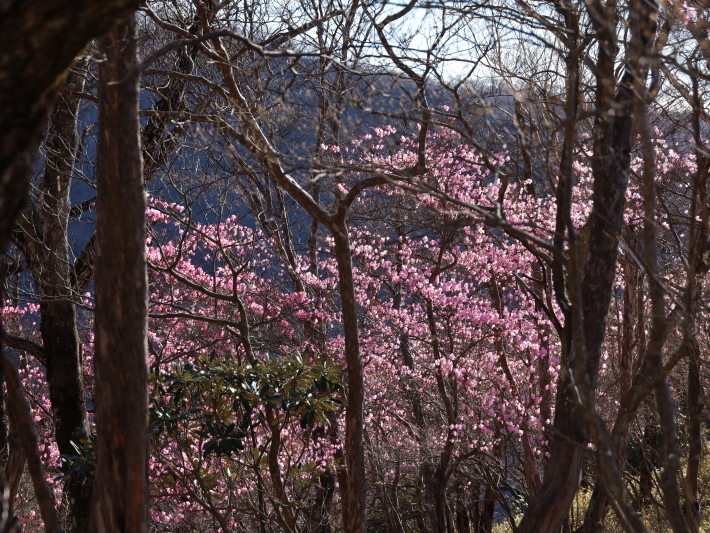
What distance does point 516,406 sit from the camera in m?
7.36

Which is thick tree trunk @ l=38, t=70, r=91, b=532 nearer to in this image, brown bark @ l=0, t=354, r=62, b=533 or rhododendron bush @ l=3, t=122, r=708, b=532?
rhododendron bush @ l=3, t=122, r=708, b=532

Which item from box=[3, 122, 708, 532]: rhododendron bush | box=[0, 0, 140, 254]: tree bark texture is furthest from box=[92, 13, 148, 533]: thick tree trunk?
box=[3, 122, 708, 532]: rhododendron bush

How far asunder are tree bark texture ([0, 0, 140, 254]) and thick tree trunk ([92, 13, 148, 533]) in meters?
1.48

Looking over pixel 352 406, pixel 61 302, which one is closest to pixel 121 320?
pixel 352 406

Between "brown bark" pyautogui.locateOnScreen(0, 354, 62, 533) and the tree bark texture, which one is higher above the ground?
the tree bark texture

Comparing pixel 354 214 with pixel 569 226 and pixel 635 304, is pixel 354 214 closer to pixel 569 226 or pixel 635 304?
pixel 635 304

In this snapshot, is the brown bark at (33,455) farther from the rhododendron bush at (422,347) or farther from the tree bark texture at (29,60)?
the rhododendron bush at (422,347)

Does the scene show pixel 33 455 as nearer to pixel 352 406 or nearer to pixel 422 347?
pixel 352 406

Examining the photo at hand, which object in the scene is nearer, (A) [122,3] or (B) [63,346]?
(A) [122,3]

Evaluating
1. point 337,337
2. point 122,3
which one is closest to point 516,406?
point 337,337

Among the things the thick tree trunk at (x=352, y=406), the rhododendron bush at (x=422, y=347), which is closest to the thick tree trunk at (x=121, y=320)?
the thick tree trunk at (x=352, y=406)

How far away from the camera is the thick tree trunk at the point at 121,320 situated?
263 cm

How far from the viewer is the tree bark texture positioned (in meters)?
1.10

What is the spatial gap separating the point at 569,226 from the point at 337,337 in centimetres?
626
